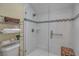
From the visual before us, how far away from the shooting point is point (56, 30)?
1.44m

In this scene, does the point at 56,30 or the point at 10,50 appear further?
the point at 56,30

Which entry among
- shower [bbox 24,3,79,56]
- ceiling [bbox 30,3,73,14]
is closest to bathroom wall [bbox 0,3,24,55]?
shower [bbox 24,3,79,56]

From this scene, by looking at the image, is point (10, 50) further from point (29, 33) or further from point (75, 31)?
point (75, 31)

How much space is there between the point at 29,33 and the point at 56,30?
0.42 metres

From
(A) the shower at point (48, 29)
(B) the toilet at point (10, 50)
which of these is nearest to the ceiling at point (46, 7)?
(A) the shower at point (48, 29)

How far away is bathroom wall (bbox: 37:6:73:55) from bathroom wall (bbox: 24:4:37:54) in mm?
93

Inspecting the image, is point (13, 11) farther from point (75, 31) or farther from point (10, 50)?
point (75, 31)

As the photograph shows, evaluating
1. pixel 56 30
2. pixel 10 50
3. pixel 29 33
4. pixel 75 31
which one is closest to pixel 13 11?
pixel 29 33

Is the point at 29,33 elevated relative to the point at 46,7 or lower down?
lower down

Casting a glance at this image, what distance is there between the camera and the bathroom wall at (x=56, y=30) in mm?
1372

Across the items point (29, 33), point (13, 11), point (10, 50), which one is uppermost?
point (13, 11)

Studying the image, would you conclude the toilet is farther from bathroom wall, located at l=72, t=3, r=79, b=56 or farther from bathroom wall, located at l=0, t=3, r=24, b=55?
bathroom wall, located at l=72, t=3, r=79, b=56

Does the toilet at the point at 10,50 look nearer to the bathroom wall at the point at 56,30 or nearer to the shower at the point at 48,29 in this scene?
the shower at the point at 48,29

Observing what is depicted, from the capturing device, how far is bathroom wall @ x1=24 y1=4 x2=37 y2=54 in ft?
4.59
